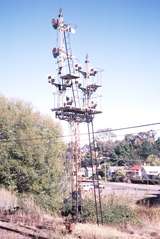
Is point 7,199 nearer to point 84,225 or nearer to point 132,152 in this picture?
point 84,225

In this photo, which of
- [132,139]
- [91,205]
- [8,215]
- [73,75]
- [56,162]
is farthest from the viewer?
[132,139]

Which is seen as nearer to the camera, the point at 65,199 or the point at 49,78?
the point at 65,199

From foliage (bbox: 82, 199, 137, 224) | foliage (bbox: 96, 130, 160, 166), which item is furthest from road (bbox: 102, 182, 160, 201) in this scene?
foliage (bbox: 96, 130, 160, 166)

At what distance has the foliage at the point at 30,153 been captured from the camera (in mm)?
21266

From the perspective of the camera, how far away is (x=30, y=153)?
21406 mm

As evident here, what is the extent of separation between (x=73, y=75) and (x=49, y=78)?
1745mm

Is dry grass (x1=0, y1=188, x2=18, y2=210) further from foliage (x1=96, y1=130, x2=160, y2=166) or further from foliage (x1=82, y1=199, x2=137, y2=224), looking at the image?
foliage (x1=96, y1=130, x2=160, y2=166)

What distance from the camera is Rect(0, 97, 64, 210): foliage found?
69.8 ft

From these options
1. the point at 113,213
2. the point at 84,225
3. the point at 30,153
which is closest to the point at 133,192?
the point at 113,213

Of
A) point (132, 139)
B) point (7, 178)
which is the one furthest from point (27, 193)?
point (132, 139)

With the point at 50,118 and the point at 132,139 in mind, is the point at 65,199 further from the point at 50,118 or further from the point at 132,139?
the point at 132,139

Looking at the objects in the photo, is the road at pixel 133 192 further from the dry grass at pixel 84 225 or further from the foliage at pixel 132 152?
the foliage at pixel 132 152

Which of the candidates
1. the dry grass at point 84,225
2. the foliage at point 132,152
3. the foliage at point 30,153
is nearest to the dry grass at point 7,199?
the dry grass at point 84,225

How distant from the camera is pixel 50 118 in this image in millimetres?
23453
